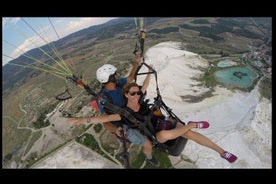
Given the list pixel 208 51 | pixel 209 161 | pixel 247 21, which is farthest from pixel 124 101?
pixel 247 21

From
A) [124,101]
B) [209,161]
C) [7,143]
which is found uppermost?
[124,101]

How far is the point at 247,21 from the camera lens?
65438 mm

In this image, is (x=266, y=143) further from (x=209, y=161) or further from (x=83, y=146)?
(x=83, y=146)

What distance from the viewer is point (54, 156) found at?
18234mm

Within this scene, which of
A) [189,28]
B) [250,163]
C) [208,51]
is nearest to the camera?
[250,163]

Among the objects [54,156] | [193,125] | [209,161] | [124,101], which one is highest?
[124,101]

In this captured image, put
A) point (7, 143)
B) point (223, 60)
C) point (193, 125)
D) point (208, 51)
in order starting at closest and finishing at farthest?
point (193, 125) < point (7, 143) < point (223, 60) < point (208, 51)

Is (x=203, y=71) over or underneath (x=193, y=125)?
underneath

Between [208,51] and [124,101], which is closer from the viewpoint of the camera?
[124,101]

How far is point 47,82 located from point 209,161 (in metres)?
33.0

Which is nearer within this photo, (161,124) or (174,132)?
(174,132)

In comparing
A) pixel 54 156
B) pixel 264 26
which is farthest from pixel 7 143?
pixel 264 26

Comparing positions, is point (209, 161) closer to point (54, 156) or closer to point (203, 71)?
point (54, 156)

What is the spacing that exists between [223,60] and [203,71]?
6847 mm
